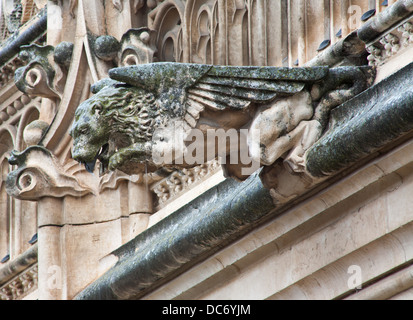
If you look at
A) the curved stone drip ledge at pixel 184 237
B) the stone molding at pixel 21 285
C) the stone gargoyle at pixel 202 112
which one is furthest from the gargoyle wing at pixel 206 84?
the stone molding at pixel 21 285

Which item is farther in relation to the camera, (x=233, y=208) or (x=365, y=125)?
(x=233, y=208)

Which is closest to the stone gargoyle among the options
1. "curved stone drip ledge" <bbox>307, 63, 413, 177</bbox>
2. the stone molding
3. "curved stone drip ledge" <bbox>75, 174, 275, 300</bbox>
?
"curved stone drip ledge" <bbox>307, 63, 413, 177</bbox>

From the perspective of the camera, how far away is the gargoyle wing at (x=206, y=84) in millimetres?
6082

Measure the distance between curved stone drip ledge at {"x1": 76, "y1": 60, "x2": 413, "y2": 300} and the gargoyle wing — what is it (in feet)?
0.88

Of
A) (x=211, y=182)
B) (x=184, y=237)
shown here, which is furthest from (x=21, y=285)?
(x=184, y=237)

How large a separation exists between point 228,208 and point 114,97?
31.9 inches

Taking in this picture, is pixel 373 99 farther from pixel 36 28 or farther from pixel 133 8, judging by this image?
pixel 36 28

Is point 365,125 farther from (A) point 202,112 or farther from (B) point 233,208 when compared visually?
(B) point 233,208

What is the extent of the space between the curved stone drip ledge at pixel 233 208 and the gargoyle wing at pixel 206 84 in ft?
0.88

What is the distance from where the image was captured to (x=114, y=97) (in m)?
6.09

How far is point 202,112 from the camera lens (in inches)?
241

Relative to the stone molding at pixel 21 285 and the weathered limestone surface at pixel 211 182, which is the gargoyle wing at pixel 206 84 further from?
the stone molding at pixel 21 285

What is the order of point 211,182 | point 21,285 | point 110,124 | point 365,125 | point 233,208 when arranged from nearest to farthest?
1. point 365,125
2. point 110,124
3. point 233,208
4. point 211,182
5. point 21,285

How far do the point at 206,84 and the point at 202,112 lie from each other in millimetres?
107
